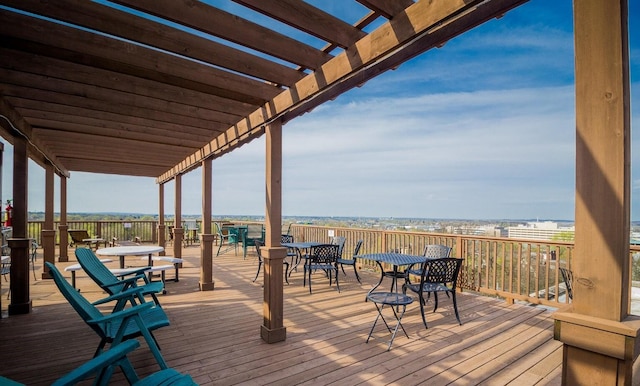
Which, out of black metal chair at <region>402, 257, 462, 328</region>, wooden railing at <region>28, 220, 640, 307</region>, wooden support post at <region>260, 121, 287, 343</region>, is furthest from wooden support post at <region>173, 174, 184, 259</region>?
black metal chair at <region>402, 257, 462, 328</region>

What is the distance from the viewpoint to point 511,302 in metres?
4.81

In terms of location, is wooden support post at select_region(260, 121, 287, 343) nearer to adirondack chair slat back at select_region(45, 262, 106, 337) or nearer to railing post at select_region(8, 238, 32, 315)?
adirondack chair slat back at select_region(45, 262, 106, 337)

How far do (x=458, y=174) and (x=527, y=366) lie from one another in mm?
26043

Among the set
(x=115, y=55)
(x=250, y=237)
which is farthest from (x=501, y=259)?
(x=250, y=237)

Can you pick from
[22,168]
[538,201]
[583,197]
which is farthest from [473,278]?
[538,201]

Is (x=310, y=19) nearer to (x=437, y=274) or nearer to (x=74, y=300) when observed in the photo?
(x=74, y=300)

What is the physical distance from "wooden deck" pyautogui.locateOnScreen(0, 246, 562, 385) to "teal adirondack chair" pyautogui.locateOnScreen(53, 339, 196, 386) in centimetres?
85

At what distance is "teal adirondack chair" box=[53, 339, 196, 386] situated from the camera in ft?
4.02

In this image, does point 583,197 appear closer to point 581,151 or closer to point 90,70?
point 581,151

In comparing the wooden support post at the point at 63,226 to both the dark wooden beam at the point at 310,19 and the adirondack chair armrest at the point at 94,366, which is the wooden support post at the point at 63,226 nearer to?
the adirondack chair armrest at the point at 94,366

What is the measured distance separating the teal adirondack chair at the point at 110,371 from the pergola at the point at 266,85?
1.62m

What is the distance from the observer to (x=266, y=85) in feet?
10.3

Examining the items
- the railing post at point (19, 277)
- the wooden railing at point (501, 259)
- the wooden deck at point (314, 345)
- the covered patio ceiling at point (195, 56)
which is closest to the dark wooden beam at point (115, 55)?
the covered patio ceiling at point (195, 56)

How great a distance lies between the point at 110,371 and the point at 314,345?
185 cm
